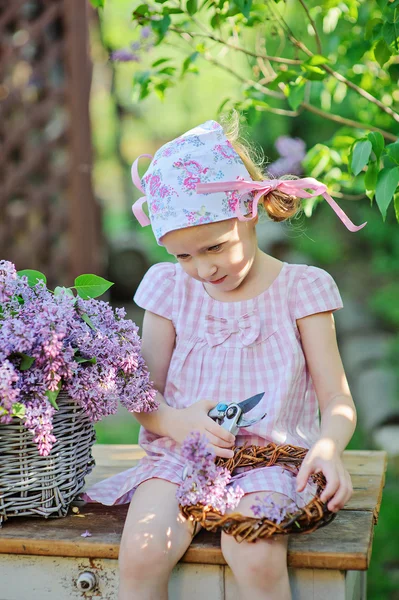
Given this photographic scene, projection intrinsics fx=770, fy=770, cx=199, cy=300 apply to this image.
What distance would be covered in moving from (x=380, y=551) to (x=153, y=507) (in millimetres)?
1778

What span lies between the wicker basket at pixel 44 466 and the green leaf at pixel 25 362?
0.41 feet

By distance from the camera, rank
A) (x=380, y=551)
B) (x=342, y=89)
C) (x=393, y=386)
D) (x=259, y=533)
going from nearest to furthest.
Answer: (x=259, y=533) < (x=342, y=89) < (x=380, y=551) < (x=393, y=386)

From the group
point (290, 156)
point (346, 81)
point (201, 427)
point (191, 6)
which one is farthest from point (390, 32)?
point (201, 427)

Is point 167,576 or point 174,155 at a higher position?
point 174,155

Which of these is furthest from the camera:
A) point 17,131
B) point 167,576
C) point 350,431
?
point 17,131

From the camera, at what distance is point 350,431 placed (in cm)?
185

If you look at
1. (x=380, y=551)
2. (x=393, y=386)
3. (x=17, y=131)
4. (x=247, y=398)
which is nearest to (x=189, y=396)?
(x=247, y=398)

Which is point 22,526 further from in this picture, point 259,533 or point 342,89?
point 342,89

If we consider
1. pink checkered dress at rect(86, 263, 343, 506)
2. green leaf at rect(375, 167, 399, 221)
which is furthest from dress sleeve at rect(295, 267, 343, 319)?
green leaf at rect(375, 167, 399, 221)

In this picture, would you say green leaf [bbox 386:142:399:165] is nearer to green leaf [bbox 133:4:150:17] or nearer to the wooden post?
green leaf [bbox 133:4:150:17]

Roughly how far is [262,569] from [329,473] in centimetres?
25

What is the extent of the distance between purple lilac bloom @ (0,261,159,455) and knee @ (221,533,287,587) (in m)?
0.45

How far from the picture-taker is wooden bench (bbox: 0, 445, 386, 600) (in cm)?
168

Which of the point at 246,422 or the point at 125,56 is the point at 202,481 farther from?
the point at 125,56
